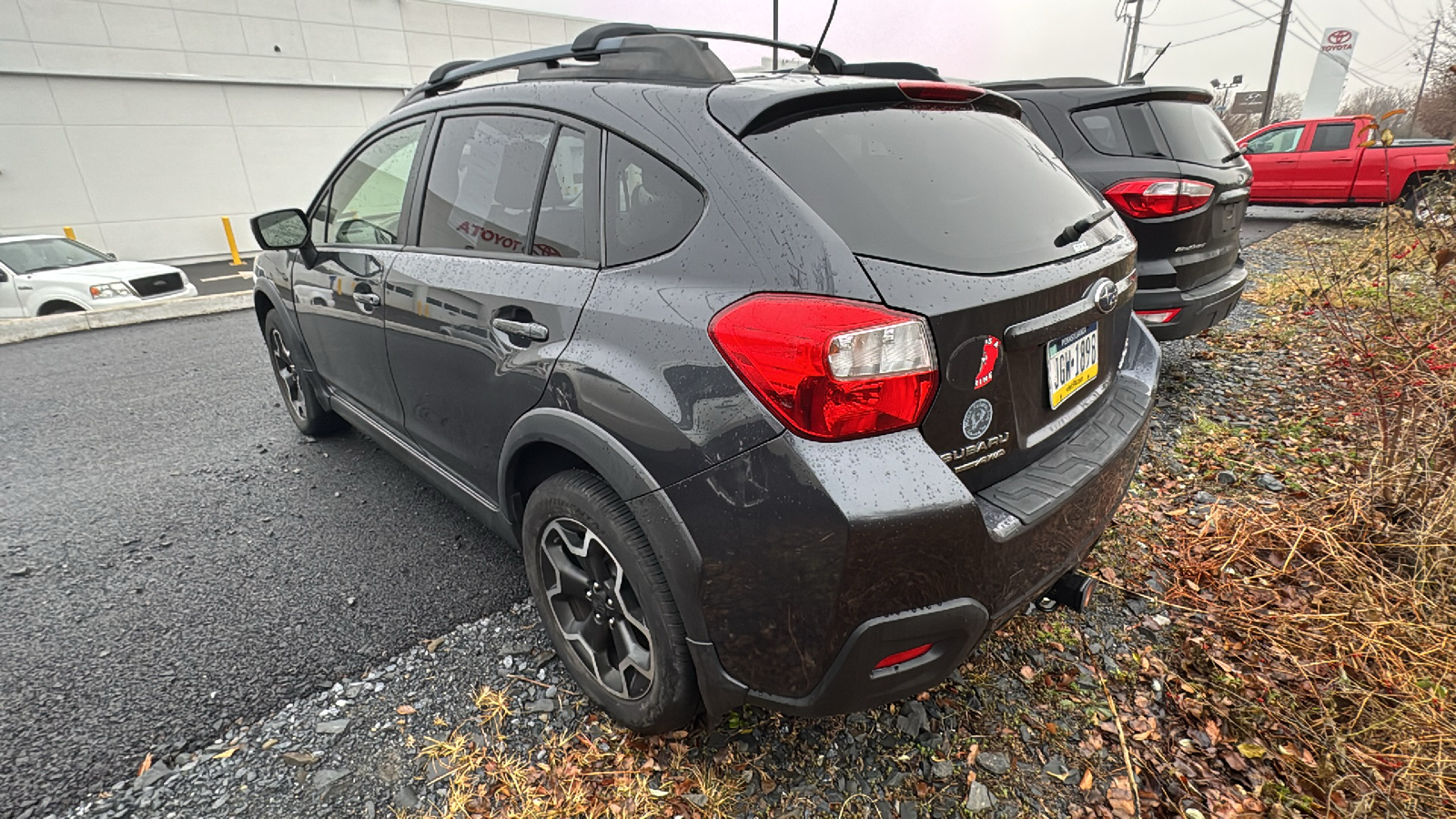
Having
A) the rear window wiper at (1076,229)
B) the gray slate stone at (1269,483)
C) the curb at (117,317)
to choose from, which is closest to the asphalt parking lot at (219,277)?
the curb at (117,317)

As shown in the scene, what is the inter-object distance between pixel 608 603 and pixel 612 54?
5.11ft

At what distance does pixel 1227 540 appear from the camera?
2.64 meters

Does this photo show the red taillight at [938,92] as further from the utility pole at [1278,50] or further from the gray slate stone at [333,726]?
the utility pole at [1278,50]

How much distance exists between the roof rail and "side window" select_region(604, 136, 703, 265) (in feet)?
0.90

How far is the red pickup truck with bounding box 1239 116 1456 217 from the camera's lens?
10883mm

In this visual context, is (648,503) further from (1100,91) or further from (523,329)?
(1100,91)

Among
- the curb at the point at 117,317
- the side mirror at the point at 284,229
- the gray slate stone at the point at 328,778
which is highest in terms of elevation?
the side mirror at the point at 284,229

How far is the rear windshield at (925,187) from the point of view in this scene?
57.5 inches

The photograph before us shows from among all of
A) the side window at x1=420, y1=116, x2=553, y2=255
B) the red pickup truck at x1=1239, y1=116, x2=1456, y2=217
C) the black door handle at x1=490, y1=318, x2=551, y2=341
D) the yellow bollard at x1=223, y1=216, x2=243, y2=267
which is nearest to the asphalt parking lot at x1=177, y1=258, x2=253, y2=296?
the yellow bollard at x1=223, y1=216, x2=243, y2=267

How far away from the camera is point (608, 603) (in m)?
1.84

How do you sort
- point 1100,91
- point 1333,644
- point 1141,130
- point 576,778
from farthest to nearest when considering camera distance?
point 1100,91 < point 1141,130 < point 1333,644 < point 576,778

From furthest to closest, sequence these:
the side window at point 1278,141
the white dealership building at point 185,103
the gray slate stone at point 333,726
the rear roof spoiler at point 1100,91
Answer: the white dealership building at point 185,103
the side window at point 1278,141
the rear roof spoiler at point 1100,91
the gray slate stone at point 333,726

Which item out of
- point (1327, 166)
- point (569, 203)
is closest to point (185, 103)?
point (569, 203)

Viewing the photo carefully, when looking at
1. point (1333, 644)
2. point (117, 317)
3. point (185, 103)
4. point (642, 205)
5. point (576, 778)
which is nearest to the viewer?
point (642, 205)
